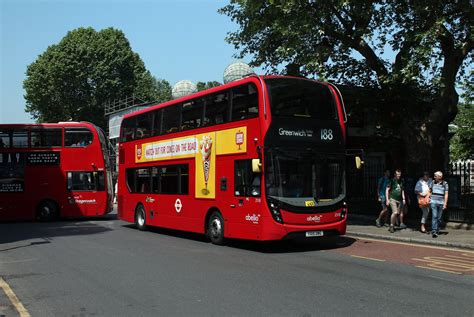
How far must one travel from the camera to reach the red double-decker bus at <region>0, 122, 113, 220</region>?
21.1m

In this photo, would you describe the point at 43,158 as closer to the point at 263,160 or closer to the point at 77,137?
the point at 77,137

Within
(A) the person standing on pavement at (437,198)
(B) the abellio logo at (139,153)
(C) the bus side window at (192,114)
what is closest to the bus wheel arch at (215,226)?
(C) the bus side window at (192,114)

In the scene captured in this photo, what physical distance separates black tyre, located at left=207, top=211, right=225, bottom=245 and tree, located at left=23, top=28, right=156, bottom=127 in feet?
141

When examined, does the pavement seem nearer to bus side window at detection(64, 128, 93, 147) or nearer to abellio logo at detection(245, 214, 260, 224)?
abellio logo at detection(245, 214, 260, 224)

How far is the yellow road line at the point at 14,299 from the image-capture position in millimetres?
6188

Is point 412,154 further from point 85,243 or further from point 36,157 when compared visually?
point 36,157

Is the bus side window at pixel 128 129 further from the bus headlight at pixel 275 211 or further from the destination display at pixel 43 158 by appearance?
the bus headlight at pixel 275 211

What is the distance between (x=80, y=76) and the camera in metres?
52.0

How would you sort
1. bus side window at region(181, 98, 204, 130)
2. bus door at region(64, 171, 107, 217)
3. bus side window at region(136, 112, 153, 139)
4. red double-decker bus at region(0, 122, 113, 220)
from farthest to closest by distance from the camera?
bus door at region(64, 171, 107, 217)
red double-decker bus at region(0, 122, 113, 220)
bus side window at region(136, 112, 153, 139)
bus side window at region(181, 98, 204, 130)

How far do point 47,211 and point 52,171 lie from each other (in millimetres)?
1763

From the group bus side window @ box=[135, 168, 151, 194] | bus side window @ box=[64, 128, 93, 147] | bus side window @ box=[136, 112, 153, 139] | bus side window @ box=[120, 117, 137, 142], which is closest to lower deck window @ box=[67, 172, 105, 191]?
bus side window @ box=[64, 128, 93, 147]

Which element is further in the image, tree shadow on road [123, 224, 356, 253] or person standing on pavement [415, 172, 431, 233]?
person standing on pavement [415, 172, 431, 233]

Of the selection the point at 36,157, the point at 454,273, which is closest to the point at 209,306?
the point at 454,273

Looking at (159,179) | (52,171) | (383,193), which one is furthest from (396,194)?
(52,171)
